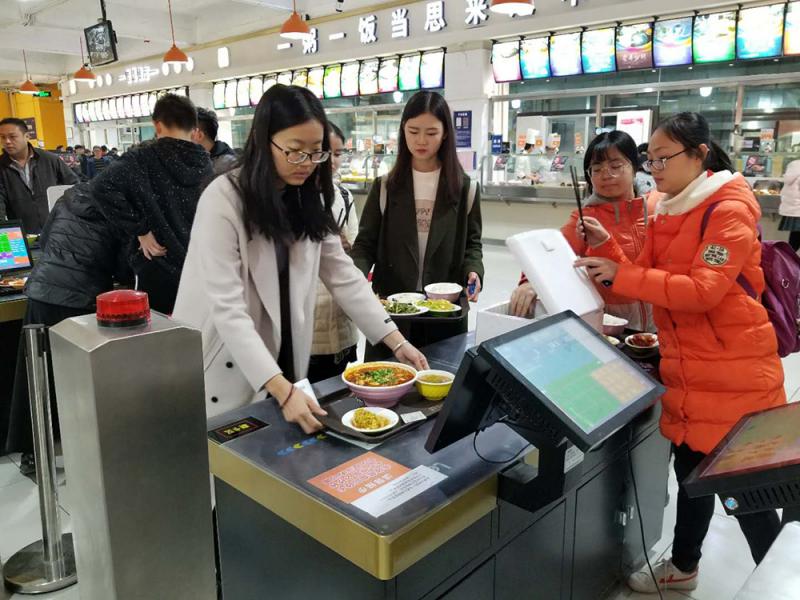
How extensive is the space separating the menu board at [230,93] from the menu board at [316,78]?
2047 mm

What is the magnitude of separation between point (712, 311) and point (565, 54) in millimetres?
6599

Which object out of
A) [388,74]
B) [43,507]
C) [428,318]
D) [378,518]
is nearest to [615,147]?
[428,318]

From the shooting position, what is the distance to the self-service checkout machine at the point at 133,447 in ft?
2.57

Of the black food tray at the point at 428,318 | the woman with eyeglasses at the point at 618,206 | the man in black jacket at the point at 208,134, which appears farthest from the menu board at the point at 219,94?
the black food tray at the point at 428,318

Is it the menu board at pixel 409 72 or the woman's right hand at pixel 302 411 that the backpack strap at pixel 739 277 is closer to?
the woman's right hand at pixel 302 411

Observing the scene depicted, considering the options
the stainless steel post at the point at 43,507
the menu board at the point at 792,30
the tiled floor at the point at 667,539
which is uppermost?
the menu board at the point at 792,30

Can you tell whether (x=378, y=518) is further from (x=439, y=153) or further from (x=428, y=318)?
(x=439, y=153)

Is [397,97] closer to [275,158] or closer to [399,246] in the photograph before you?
[399,246]

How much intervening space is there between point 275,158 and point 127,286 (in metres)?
1.81

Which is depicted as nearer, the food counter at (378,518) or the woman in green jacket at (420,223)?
the food counter at (378,518)

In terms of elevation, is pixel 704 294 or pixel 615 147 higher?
pixel 615 147

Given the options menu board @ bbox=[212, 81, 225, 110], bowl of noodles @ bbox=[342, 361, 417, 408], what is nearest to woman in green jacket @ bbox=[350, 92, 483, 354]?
bowl of noodles @ bbox=[342, 361, 417, 408]

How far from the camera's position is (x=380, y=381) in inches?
61.9

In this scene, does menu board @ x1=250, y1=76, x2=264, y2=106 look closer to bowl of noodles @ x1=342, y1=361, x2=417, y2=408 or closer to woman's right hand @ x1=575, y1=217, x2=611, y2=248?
woman's right hand @ x1=575, y1=217, x2=611, y2=248
